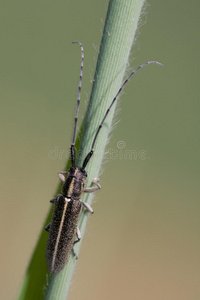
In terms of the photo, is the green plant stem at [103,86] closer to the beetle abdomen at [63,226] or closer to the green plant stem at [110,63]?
the green plant stem at [110,63]

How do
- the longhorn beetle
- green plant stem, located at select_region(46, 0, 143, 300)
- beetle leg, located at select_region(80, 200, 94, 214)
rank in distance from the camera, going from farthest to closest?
the longhorn beetle
beetle leg, located at select_region(80, 200, 94, 214)
green plant stem, located at select_region(46, 0, 143, 300)

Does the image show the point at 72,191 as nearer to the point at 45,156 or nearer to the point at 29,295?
the point at 29,295

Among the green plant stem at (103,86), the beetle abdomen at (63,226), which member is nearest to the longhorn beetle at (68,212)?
the beetle abdomen at (63,226)

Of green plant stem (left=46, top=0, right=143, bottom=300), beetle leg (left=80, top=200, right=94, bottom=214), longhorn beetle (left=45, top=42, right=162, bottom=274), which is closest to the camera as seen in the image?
green plant stem (left=46, top=0, right=143, bottom=300)

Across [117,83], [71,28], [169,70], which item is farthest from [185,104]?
[117,83]

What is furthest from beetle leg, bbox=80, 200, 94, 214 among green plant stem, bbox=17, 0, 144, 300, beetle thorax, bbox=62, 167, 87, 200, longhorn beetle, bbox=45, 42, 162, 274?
green plant stem, bbox=17, 0, 144, 300

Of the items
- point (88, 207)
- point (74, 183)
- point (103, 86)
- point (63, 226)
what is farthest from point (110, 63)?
point (63, 226)

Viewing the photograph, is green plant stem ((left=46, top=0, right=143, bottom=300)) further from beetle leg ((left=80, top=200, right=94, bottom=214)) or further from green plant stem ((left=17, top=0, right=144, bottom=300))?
beetle leg ((left=80, top=200, right=94, bottom=214))

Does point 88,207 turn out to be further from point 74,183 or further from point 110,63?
point 110,63
